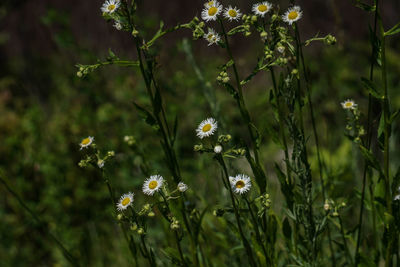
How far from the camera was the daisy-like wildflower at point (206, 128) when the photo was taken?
101cm

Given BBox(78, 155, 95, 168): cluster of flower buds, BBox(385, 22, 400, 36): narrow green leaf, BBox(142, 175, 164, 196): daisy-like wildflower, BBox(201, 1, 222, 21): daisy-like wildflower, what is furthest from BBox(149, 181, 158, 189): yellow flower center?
BBox(385, 22, 400, 36): narrow green leaf

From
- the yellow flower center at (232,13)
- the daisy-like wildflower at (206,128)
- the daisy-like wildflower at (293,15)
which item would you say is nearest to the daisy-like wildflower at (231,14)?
the yellow flower center at (232,13)

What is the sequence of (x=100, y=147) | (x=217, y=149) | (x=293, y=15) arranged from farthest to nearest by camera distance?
(x=100, y=147), (x=293, y=15), (x=217, y=149)

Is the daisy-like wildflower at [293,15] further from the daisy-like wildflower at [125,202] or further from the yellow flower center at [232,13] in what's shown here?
the daisy-like wildflower at [125,202]

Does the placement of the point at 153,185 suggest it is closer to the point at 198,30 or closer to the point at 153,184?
the point at 153,184

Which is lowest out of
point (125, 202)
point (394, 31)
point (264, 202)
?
point (264, 202)

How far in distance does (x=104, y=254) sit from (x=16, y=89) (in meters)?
2.43

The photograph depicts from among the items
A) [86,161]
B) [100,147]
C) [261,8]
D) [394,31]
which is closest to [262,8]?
[261,8]

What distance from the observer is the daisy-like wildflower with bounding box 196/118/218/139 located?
101 centimetres

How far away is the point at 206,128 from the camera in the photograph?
1.04 meters

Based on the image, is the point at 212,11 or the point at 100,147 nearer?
the point at 212,11

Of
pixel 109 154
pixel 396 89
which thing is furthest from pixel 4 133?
pixel 396 89

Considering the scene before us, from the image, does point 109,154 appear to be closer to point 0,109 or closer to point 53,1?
point 0,109

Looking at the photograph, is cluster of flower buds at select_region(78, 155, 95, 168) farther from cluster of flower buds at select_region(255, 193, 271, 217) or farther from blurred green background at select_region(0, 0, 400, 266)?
blurred green background at select_region(0, 0, 400, 266)
